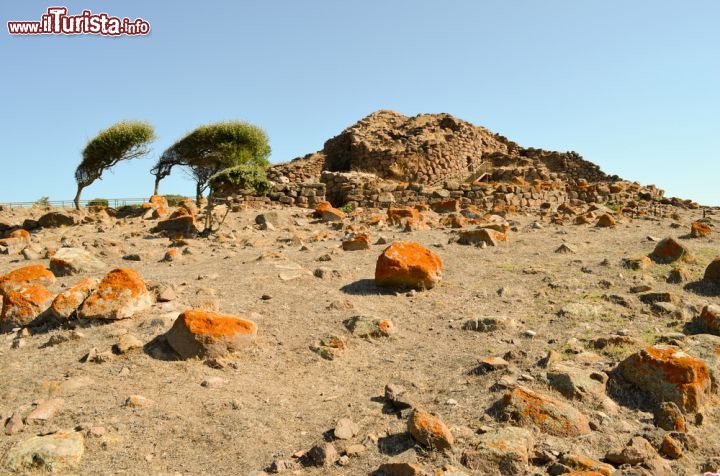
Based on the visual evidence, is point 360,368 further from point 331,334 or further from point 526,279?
point 526,279

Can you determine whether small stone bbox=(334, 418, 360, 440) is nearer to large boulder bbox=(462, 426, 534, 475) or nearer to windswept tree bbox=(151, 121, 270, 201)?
large boulder bbox=(462, 426, 534, 475)

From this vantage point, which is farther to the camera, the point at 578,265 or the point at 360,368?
the point at 578,265

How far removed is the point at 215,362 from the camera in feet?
18.3

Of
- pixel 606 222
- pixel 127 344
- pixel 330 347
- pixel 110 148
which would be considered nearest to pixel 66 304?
pixel 127 344

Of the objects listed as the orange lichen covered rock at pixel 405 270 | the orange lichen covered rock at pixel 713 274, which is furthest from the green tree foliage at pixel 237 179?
the orange lichen covered rock at pixel 713 274

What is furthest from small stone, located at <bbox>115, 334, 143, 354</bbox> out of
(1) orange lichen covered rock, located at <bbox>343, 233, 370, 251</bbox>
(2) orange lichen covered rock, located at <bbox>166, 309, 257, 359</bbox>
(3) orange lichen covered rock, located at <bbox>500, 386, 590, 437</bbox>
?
(1) orange lichen covered rock, located at <bbox>343, 233, 370, 251</bbox>

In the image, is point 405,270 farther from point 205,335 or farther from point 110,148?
point 110,148

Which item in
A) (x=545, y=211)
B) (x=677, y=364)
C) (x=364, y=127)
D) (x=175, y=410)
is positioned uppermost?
(x=364, y=127)

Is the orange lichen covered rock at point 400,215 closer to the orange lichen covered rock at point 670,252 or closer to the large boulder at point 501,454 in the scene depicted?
the orange lichen covered rock at point 670,252

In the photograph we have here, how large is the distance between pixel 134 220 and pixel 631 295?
1337 cm

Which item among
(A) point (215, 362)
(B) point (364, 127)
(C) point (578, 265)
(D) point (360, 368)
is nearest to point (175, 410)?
(A) point (215, 362)

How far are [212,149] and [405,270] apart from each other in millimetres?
17855

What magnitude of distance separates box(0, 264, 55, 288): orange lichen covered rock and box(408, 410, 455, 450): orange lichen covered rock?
6.54 m

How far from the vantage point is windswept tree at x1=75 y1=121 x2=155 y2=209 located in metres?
21.8
